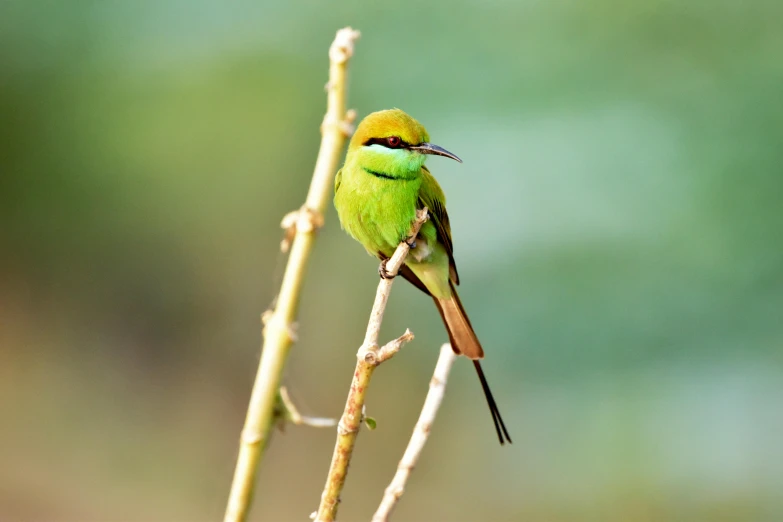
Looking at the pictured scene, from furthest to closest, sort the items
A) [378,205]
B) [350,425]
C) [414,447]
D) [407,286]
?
[407,286], [378,205], [414,447], [350,425]

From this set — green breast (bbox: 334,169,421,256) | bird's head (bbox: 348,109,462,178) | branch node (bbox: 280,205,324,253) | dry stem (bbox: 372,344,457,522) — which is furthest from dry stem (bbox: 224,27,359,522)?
green breast (bbox: 334,169,421,256)

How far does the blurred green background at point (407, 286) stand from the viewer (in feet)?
6.45

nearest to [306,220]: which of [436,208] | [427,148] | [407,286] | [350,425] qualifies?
[350,425]

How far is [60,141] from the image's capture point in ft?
6.81

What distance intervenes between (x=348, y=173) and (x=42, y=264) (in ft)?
4.07

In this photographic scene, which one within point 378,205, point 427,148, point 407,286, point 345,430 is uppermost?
point 427,148

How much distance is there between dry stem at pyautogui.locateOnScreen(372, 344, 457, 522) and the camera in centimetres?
81

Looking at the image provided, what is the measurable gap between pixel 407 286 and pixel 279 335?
4.26 feet

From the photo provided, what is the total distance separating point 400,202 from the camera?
1.17 meters

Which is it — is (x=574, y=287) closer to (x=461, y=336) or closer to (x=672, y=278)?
(x=672, y=278)

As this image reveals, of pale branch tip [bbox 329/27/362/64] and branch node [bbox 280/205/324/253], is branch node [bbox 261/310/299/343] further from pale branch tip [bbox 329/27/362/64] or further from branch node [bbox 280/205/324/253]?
pale branch tip [bbox 329/27/362/64]

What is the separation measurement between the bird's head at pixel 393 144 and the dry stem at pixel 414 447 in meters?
0.32

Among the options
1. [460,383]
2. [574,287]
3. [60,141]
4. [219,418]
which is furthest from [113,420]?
[574,287]

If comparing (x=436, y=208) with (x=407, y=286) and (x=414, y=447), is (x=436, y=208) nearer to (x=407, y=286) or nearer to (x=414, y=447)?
(x=414, y=447)
